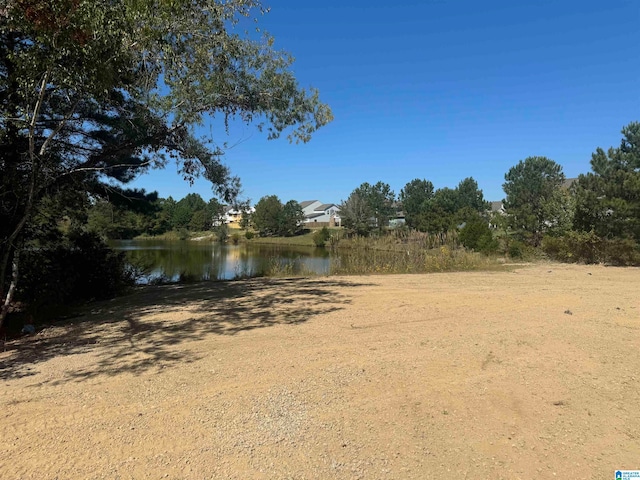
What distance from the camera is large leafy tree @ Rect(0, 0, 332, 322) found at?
469 centimetres

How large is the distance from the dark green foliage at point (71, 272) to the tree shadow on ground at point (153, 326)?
0.90 metres

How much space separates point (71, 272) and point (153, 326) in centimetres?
470

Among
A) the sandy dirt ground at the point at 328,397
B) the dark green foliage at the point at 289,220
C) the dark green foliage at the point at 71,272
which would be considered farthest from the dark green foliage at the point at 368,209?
the sandy dirt ground at the point at 328,397

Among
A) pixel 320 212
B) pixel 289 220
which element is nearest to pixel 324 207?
pixel 320 212

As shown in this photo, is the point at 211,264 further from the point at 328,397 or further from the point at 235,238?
the point at 235,238

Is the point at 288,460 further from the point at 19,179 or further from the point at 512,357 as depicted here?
the point at 19,179

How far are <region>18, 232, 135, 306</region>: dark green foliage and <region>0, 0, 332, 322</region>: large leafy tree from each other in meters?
1.88

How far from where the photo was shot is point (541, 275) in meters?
12.4

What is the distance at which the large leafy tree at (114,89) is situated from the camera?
4.69 meters

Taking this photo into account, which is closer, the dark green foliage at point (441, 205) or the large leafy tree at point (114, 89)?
the large leafy tree at point (114, 89)

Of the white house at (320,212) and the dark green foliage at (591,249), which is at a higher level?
the white house at (320,212)

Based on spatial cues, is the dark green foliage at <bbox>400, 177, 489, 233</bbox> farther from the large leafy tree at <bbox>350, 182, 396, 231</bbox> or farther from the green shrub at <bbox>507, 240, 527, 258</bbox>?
the green shrub at <bbox>507, 240, 527, 258</bbox>

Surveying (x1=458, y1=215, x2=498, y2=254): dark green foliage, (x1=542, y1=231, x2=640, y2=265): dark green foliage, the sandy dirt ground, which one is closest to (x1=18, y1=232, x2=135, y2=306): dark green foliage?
the sandy dirt ground

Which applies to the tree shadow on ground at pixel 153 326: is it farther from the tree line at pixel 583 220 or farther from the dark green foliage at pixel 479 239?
the dark green foliage at pixel 479 239
